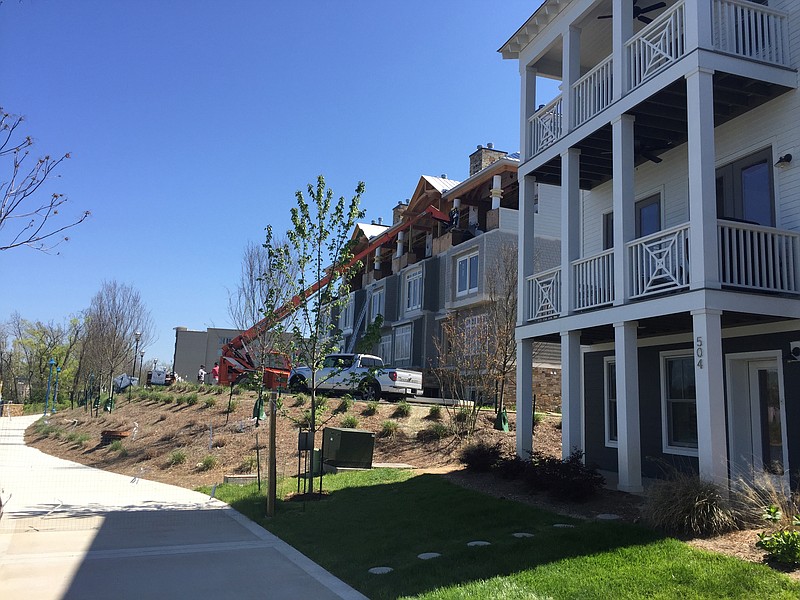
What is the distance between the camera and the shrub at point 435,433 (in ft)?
59.4

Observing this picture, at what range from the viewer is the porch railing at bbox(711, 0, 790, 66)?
10.1 m

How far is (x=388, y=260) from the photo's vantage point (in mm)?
41875

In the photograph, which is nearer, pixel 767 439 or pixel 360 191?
pixel 767 439

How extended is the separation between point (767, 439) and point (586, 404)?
4.80 meters

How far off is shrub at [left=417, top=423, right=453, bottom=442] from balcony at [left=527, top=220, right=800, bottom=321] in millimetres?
7604

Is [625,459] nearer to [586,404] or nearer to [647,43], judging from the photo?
[586,404]

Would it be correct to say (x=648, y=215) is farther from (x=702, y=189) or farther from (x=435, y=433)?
(x=435, y=433)

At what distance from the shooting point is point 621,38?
1143cm

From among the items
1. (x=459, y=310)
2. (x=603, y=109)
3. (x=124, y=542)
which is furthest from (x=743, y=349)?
(x=459, y=310)

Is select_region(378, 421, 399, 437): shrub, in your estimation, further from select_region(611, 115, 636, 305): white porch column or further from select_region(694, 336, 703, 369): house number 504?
select_region(694, 336, 703, 369): house number 504

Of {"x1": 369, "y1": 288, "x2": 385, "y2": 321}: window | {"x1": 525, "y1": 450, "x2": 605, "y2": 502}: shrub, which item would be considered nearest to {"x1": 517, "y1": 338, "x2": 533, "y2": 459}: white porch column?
{"x1": 525, "y1": 450, "x2": 605, "y2": 502}: shrub

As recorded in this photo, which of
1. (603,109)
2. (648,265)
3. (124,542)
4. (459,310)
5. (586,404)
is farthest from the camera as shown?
(459,310)

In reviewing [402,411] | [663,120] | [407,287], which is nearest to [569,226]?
[663,120]

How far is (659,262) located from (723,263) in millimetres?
901
